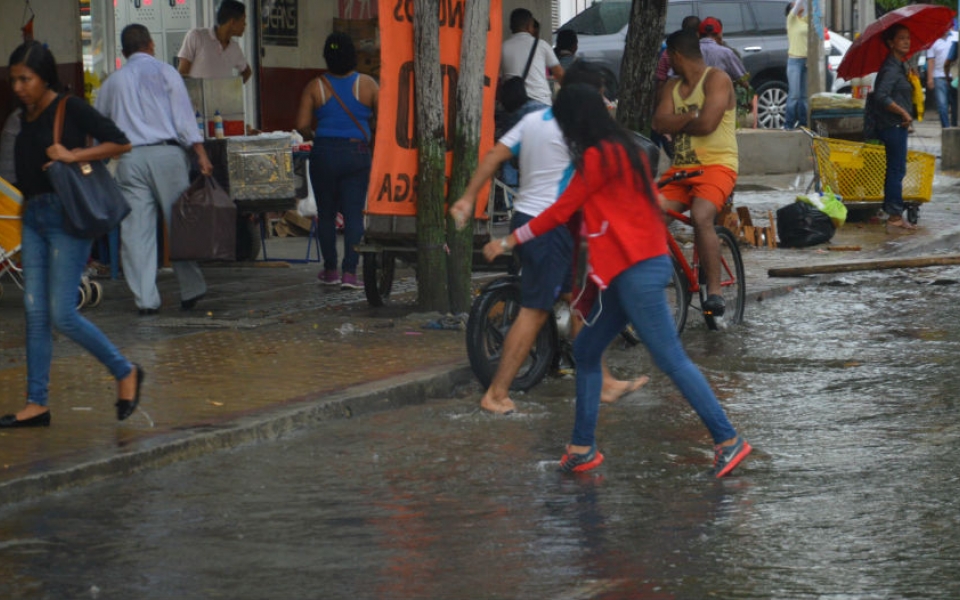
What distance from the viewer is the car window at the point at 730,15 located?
27.4m

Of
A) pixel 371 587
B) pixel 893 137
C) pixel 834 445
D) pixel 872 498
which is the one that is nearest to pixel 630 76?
pixel 893 137

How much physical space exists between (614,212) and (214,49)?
8.28 m

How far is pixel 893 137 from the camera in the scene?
669 inches

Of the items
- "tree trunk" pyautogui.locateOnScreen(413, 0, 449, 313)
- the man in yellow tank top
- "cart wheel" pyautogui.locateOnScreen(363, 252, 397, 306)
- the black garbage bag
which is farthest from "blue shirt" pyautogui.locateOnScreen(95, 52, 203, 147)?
the black garbage bag

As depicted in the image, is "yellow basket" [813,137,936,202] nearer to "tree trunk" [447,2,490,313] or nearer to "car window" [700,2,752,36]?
"tree trunk" [447,2,490,313]

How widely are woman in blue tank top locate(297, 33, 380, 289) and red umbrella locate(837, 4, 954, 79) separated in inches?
268

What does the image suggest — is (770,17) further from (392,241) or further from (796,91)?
(392,241)

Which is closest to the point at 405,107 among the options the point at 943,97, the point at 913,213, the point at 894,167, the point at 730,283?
the point at 730,283

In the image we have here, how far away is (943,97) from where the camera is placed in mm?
29156

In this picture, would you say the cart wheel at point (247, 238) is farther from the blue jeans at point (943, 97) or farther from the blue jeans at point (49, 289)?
the blue jeans at point (943, 97)

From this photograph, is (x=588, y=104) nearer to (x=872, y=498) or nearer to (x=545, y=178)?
(x=545, y=178)

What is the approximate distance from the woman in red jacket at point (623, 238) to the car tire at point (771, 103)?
21.5m

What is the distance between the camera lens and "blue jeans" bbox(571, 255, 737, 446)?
6852 millimetres

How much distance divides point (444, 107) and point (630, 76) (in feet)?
12.6
